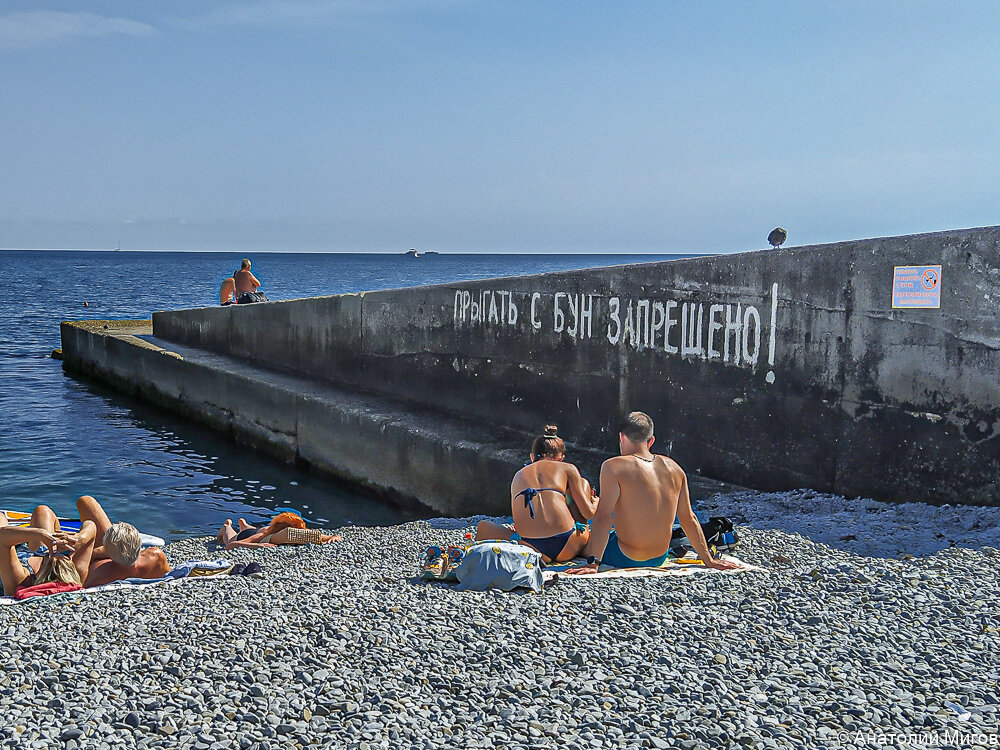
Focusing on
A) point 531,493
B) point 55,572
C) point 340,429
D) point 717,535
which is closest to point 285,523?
point 55,572

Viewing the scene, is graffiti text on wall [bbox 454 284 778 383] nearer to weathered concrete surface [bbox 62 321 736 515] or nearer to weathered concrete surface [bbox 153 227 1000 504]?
weathered concrete surface [bbox 153 227 1000 504]

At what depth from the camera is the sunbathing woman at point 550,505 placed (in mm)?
6199

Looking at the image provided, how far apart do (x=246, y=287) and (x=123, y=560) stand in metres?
13.8

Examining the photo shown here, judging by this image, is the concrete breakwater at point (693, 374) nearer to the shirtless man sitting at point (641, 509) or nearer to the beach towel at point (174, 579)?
the shirtless man sitting at point (641, 509)

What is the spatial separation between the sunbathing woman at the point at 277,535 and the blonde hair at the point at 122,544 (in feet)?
6.92

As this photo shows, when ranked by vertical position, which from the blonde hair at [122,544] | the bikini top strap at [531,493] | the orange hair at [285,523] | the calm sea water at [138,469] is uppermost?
the bikini top strap at [531,493]

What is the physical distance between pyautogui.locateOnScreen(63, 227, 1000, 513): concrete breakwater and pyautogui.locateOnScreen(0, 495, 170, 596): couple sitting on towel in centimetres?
395

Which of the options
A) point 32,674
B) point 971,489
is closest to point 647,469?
point 971,489

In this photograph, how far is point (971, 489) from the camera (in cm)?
641

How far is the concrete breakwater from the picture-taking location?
6.54 m

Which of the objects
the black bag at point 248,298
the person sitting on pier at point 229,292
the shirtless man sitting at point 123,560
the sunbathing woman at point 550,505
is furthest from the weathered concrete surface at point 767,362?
the person sitting on pier at point 229,292

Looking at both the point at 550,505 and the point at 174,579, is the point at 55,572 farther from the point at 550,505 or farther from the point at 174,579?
the point at 550,505

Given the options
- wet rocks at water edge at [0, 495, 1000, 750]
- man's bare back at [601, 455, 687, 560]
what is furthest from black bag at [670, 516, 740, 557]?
wet rocks at water edge at [0, 495, 1000, 750]

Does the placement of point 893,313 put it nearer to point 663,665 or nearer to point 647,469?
point 647,469
